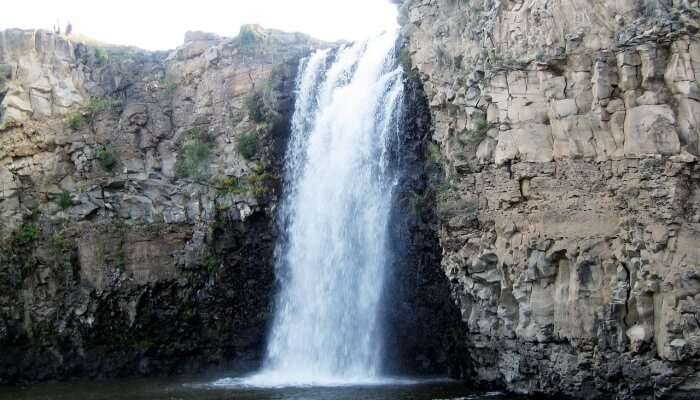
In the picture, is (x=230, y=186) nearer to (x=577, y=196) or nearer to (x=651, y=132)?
(x=577, y=196)

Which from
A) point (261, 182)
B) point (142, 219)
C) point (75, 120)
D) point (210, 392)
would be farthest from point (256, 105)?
point (210, 392)

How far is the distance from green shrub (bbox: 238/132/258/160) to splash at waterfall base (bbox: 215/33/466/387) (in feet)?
4.37

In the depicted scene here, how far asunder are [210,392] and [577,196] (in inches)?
432

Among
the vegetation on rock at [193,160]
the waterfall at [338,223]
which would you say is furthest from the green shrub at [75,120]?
the waterfall at [338,223]

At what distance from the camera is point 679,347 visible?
50.5 ft

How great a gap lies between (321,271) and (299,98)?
679 centimetres

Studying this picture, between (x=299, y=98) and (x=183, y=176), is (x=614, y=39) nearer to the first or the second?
(x=299, y=98)

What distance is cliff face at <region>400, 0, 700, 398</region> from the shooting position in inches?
630

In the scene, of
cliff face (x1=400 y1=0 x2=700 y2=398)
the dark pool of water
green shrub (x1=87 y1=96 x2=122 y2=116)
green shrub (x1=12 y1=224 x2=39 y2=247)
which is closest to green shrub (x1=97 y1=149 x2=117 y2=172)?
green shrub (x1=87 y1=96 x2=122 y2=116)

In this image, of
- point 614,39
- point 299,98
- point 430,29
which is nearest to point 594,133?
point 614,39

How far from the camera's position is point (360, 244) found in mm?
23750

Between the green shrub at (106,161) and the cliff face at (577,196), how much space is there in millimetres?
12568

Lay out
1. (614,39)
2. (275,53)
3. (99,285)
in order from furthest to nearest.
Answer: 1. (275,53)
2. (99,285)
3. (614,39)

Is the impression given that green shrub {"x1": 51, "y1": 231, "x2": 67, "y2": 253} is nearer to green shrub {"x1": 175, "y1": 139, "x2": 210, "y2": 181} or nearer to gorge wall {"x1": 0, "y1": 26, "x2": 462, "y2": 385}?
gorge wall {"x1": 0, "y1": 26, "x2": 462, "y2": 385}
